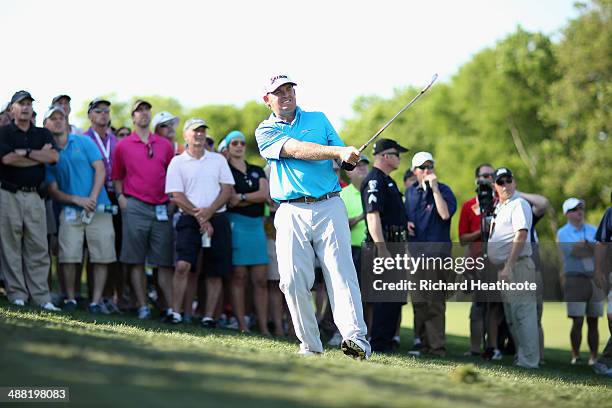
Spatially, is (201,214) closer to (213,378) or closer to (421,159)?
(421,159)

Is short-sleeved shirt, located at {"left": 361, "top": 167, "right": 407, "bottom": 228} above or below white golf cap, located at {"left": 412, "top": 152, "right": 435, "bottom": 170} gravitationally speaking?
below

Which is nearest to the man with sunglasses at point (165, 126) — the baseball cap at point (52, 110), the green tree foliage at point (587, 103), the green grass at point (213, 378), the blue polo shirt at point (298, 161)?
the baseball cap at point (52, 110)

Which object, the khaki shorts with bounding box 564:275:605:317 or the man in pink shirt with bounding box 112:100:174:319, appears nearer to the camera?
the man in pink shirt with bounding box 112:100:174:319

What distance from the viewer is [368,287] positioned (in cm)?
1338

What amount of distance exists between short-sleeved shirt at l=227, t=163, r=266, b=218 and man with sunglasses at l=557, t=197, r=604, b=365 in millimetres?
4775

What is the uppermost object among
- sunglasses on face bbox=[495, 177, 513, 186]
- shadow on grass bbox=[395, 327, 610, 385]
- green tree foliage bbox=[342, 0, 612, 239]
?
green tree foliage bbox=[342, 0, 612, 239]

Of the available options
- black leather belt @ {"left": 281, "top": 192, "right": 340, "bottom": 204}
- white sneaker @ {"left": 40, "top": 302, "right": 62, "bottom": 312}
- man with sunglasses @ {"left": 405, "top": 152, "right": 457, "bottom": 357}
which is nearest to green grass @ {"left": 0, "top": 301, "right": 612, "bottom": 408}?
black leather belt @ {"left": 281, "top": 192, "right": 340, "bottom": 204}

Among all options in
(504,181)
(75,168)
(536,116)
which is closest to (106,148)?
(75,168)

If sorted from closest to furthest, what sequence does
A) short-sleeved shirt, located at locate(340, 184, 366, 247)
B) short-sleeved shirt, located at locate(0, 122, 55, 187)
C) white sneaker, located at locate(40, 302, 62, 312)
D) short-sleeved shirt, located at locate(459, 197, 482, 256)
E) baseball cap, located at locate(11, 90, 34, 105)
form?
1. white sneaker, located at locate(40, 302, 62, 312)
2. short-sleeved shirt, located at locate(0, 122, 55, 187)
3. baseball cap, located at locate(11, 90, 34, 105)
4. short-sleeved shirt, located at locate(340, 184, 366, 247)
5. short-sleeved shirt, located at locate(459, 197, 482, 256)

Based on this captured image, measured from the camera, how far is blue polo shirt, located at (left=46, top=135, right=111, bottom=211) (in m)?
12.9

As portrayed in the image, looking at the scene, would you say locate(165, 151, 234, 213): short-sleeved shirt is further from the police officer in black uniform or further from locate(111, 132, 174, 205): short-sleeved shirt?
the police officer in black uniform

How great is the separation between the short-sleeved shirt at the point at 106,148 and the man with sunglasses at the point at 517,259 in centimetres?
507

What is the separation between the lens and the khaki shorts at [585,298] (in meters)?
15.0

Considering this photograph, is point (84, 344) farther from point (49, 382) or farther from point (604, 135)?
point (604, 135)
